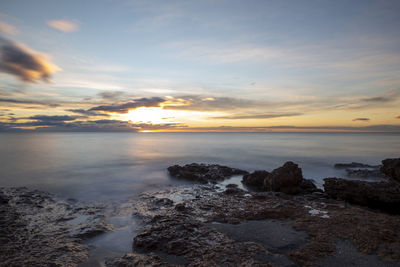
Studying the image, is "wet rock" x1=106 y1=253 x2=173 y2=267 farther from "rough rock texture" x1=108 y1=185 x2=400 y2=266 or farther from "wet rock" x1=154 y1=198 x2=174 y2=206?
"wet rock" x1=154 y1=198 x2=174 y2=206

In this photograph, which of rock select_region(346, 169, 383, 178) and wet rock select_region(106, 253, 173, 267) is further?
rock select_region(346, 169, 383, 178)

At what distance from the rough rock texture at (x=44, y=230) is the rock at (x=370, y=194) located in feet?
40.5

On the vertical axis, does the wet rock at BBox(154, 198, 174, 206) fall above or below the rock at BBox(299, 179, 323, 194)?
below

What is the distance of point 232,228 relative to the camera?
8.32 meters

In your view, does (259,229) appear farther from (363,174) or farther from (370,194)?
(363,174)

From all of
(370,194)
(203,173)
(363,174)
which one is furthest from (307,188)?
(363,174)

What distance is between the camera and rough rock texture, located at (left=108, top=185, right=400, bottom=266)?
6.25 metres

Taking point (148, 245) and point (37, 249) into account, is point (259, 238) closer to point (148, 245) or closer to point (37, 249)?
point (148, 245)

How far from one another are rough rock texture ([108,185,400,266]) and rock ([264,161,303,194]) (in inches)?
69.9

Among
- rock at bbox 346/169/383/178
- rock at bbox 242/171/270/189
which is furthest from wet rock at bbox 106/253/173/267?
rock at bbox 346/169/383/178

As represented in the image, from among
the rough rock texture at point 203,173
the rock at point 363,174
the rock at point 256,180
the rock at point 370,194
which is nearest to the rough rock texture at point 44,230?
the rough rock texture at point 203,173

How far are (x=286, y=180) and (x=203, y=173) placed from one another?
8.06 meters

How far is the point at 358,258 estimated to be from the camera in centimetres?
605

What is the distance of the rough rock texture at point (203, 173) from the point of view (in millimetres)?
18430
